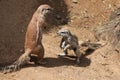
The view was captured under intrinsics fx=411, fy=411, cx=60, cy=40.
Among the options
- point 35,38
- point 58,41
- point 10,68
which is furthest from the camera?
point 58,41

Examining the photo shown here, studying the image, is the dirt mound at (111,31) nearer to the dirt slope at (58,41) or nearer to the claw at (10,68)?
the dirt slope at (58,41)

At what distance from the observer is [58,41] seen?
886cm

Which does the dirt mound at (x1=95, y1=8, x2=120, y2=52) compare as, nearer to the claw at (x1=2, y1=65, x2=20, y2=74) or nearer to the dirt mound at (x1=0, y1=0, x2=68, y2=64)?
the dirt mound at (x1=0, y1=0, x2=68, y2=64)

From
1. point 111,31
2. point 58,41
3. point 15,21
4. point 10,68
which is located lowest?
point 10,68

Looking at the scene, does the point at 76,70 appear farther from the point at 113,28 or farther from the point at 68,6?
the point at 68,6

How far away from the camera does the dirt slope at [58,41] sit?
757cm

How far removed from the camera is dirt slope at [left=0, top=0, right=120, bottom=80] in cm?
757

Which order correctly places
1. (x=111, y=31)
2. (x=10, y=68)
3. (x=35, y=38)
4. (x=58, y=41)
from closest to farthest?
(x=10, y=68), (x=35, y=38), (x=58, y=41), (x=111, y=31)

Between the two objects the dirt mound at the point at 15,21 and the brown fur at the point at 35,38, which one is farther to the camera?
the dirt mound at the point at 15,21

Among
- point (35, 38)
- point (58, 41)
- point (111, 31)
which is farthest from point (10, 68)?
point (111, 31)

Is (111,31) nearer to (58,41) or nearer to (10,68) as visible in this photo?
(58,41)

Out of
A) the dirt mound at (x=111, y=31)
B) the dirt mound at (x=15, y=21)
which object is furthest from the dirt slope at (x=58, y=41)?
the dirt mound at (x=111, y=31)

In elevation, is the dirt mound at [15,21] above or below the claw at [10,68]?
above

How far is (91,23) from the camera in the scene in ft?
32.3
